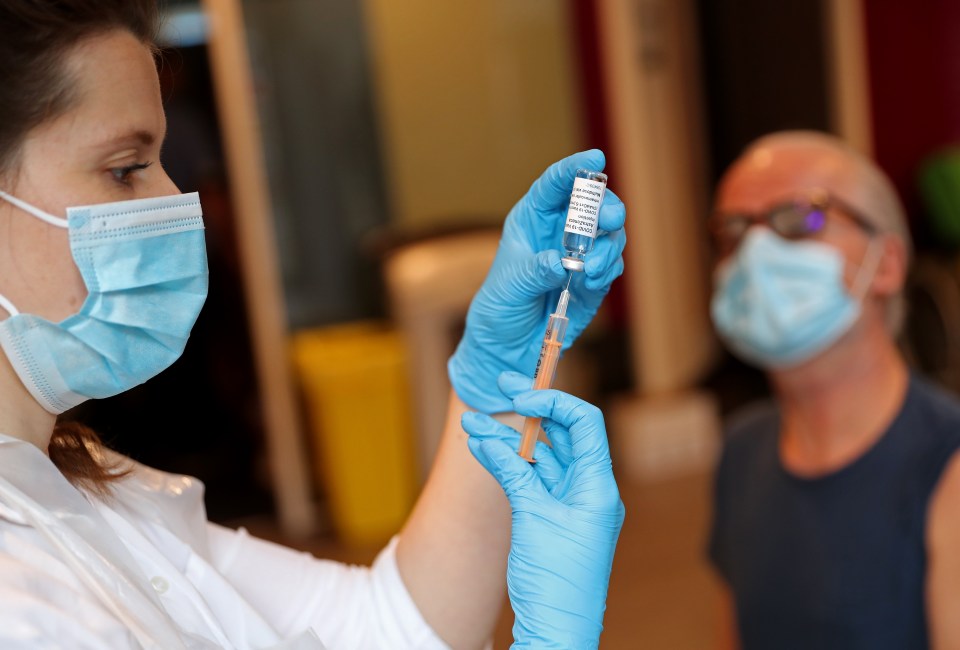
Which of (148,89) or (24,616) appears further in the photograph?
(148,89)

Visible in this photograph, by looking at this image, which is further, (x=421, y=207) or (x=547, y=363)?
(x=421, y=207)

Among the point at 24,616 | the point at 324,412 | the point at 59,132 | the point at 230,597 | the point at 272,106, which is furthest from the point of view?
the point at 272,106

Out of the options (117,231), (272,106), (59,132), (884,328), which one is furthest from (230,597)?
(272,106)

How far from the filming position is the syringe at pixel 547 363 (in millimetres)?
1006

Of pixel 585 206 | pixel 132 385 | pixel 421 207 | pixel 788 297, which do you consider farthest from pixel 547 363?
pixel 421 207

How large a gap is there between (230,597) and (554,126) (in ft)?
11.3

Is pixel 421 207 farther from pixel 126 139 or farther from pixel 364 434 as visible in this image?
pixel 126 139

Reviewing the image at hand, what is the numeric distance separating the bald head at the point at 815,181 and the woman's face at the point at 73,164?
1.14 meters

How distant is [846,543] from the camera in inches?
61.4

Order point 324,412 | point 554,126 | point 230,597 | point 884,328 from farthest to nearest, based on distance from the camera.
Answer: point 554,126
point 324,412
point 884,328
point 230,597

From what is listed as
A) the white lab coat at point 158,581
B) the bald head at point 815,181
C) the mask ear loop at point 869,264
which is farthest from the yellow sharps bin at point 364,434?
the white lab coat at point 158,581

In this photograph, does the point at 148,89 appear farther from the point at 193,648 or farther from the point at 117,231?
the point at 193,648

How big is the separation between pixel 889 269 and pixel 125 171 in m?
1.28

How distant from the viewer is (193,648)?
0.94 meters
